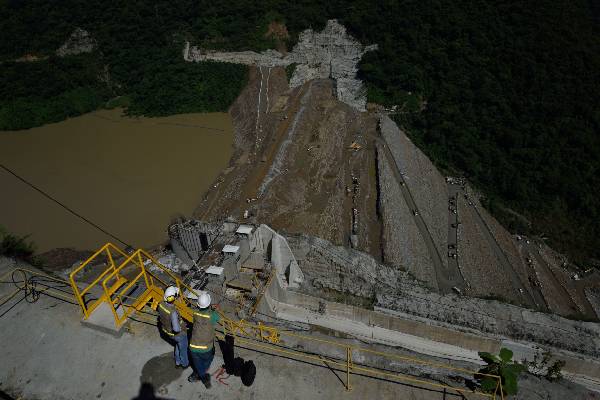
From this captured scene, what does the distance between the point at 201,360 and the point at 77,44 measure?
118 ft

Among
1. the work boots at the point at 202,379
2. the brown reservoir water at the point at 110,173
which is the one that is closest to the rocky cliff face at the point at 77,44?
the brown reservoir water at the point at 110,173

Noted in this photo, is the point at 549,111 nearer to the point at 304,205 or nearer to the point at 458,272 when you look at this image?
the point at 458,272

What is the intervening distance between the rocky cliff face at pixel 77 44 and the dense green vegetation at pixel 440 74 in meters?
0.57

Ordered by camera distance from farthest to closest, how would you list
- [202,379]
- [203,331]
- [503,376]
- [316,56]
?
[316,56], [503,376], [202,379], [203,331]

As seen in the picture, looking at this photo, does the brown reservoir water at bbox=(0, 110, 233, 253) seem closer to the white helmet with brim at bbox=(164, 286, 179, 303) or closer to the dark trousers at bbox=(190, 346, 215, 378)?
the white helmet with brim at bbox=(164, 286, 179, 303)

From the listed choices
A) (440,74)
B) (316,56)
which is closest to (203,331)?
(440,74)

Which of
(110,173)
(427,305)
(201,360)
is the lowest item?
(110,173)

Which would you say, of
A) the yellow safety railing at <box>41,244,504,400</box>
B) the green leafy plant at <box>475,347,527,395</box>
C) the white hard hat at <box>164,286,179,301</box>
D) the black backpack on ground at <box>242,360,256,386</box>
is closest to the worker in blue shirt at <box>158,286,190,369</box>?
the white hard hat at <box>164,286,179,301</box>

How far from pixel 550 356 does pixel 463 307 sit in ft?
9.32

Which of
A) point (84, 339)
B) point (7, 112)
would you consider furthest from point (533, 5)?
point (7, 112)

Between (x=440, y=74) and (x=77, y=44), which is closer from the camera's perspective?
(x=440, y=74)

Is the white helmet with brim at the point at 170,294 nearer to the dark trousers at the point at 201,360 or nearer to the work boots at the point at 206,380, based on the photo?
the dark trousers at the point at 201,360

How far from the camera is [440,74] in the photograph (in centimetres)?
2888

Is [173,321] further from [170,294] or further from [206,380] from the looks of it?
[206,380]
